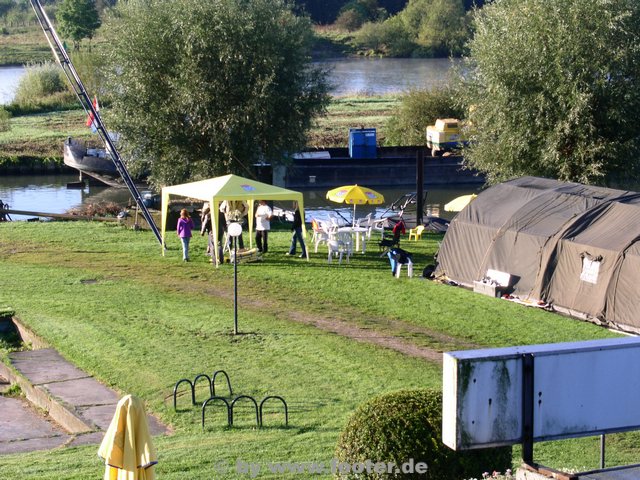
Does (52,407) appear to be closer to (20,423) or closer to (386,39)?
(20,423)

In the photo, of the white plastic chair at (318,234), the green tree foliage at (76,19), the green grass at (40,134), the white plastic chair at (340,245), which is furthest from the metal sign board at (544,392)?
the green tree foliage at (76,19)

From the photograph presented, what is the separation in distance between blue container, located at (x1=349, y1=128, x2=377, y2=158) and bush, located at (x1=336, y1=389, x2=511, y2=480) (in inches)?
1517

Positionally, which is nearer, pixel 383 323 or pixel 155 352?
pixel 155 352

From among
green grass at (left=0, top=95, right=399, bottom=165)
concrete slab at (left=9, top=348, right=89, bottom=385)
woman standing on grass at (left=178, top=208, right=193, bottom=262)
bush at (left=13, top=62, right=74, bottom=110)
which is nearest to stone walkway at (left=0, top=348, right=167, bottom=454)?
concrete slab at (left=9, top=348, right=89, bottom=385)

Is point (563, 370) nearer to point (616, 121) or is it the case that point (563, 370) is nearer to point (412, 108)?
point (616, 121)

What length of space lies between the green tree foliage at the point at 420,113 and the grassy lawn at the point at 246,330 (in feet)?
83.6

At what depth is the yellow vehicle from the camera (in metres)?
46.4

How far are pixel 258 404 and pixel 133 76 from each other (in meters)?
17.0

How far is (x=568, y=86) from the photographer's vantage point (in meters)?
26.7

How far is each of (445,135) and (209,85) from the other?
21182 millimetres

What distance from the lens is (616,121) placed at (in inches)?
1078

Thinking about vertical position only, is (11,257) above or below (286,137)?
below

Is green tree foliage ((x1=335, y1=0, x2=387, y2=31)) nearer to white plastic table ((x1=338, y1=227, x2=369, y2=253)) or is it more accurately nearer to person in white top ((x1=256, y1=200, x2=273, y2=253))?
white plastic table ((x1=338, y1=227, x2=369, y2=253))

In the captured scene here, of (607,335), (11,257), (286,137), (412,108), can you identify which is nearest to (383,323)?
(607,335)
